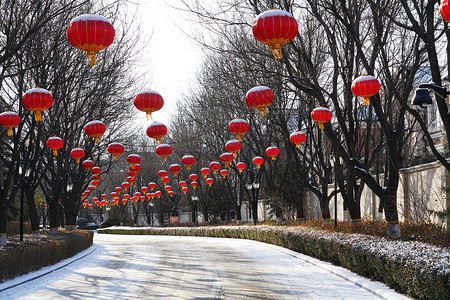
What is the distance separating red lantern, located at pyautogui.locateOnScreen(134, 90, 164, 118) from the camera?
42.8ft

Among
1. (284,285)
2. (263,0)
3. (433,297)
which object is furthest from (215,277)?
(263,0)

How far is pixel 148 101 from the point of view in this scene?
1306 cm

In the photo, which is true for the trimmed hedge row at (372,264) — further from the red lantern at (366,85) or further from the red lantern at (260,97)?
the red lantern at (260,97)

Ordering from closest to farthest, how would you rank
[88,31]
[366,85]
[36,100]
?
[88,31] → [366,85] → [36,100]

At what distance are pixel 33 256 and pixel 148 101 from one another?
6.20 metres

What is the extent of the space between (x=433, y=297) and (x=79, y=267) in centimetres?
1267

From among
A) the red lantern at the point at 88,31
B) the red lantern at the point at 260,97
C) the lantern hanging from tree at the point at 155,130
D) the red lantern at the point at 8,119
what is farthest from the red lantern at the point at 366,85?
the red lantern at the point at 8,119

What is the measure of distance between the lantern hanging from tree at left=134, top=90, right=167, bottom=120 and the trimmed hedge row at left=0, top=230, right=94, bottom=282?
5.31 metres

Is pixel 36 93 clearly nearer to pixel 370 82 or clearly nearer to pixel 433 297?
pixel 370 82

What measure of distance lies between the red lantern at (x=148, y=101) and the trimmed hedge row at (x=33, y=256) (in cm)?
531

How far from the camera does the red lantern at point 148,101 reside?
42.8ft

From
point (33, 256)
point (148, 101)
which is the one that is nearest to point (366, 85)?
point (148, 101)

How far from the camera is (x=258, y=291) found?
34.1ft

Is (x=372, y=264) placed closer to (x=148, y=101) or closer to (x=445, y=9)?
(x=445, y=9)
